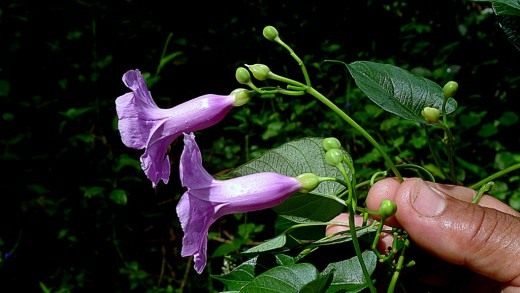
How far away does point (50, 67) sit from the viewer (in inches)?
98.9

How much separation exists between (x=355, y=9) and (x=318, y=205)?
2544 millimetres

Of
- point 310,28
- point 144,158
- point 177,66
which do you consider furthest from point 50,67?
point 144,158

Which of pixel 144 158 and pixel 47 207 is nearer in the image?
pixel 144 158

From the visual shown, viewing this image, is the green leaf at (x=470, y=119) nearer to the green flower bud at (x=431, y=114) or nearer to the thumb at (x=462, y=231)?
the thumb at (x=462, y=231)

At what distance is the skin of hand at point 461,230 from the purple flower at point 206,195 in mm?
220

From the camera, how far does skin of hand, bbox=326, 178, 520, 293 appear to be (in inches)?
35.8

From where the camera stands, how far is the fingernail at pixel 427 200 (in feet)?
3.03

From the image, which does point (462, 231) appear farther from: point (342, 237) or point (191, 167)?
point (191, 167)

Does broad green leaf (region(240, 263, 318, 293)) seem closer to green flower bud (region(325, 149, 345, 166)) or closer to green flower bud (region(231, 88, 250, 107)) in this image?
green flower bud (region(325, 149, 345, 166))

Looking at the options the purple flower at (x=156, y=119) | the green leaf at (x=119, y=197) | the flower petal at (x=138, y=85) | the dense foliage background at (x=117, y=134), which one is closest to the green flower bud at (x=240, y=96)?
the purple flower at (x=156, y=119)

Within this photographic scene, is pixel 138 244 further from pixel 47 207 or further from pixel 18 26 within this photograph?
pixel 18 26

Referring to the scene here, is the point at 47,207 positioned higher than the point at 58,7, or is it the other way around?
the point at 58,7

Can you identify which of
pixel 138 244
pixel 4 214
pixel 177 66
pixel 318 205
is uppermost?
pixel 318 205

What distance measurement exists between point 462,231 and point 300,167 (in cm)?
24
